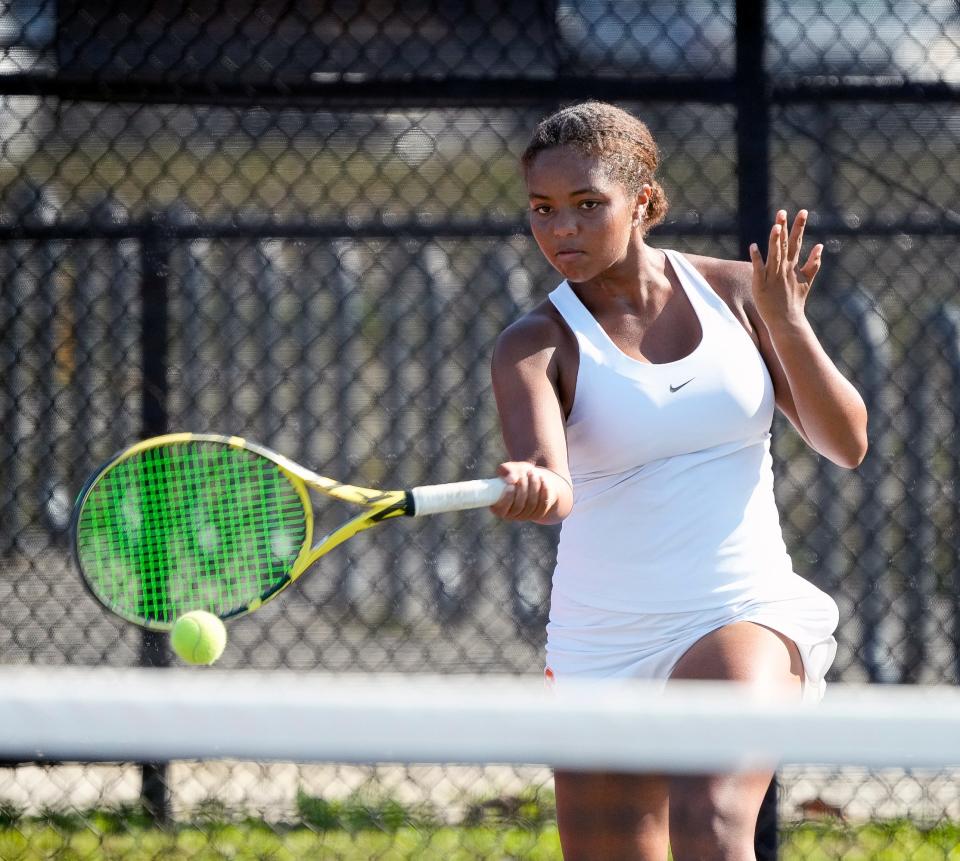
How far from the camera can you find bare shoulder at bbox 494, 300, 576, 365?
1.77 m

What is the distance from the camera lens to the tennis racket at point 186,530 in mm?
1819

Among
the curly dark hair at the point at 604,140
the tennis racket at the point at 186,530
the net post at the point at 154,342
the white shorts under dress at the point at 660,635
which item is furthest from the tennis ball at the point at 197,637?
the net post at the point at 154,342

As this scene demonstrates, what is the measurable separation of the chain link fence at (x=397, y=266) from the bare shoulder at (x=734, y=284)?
0.83m

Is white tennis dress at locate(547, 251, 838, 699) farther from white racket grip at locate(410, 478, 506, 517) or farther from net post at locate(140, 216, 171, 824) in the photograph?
net post at locate(140, 216, 171, 824)

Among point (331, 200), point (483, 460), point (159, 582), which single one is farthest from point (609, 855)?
point (331, 200)

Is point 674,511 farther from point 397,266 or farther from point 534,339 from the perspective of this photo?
point 397,266

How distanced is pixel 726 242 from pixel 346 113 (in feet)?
2.78

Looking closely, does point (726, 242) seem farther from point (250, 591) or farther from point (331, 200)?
point (250, 591)

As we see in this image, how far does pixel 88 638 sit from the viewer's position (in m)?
2.78

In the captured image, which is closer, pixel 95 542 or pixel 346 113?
pixel 95 542

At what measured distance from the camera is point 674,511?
178 centimetres

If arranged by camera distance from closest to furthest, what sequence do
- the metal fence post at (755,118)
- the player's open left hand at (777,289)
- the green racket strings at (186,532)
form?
the player's open left hand at (777,289), the green racket strings at (186,532), the metal fence post at (755,118)

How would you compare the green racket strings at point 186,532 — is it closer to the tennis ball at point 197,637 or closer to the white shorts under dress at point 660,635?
the tennis ball at point 197,637

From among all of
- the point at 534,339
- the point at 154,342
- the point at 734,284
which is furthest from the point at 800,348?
the point at 154,342
